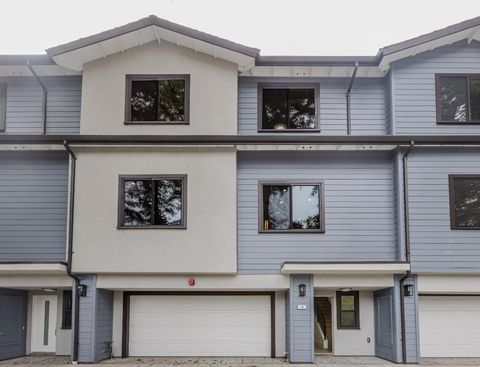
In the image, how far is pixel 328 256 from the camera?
42.8 ft

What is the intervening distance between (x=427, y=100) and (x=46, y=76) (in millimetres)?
9654

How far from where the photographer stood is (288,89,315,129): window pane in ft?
45.7

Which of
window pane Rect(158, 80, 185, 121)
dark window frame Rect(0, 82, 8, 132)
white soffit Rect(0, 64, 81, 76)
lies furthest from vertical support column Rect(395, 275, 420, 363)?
dark window frame Rect(0, 82, 8, 132)

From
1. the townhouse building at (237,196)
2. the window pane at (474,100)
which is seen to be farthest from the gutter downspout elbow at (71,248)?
the window pane at (474,100)

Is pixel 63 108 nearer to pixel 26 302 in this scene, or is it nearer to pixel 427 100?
pixel 26 302

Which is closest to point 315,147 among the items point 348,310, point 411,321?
point 348,310

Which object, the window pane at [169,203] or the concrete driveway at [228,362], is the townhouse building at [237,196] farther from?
the concrete driveway at [228,362]

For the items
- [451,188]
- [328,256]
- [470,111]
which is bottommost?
[328,256]

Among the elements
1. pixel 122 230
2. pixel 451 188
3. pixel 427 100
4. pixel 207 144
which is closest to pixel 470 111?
pixel 427 100

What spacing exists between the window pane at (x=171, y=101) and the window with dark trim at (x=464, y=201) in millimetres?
6698

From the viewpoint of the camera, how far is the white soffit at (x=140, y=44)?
13164 millimetres

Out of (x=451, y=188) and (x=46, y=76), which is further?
(x=46, y=76)

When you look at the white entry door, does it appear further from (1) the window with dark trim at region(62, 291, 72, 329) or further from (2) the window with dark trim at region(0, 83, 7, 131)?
(2) the window with dark trim at region(0, 83, 7, 131)

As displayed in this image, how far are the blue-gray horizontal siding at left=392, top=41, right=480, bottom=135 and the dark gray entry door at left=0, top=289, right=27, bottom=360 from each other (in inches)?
408
